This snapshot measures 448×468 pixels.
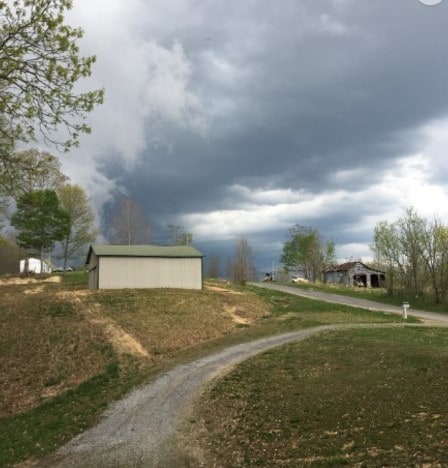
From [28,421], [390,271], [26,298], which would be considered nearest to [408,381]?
[28,421]

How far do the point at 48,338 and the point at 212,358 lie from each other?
8626 millimetres

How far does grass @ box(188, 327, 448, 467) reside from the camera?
906 centimetres

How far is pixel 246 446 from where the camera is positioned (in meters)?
10.8

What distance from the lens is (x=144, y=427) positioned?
12852 mm

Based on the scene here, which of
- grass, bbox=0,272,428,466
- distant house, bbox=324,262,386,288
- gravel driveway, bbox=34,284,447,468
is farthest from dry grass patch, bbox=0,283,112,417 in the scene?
distant house, bbox=324,262,386,288

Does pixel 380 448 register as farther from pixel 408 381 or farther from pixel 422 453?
pixel 408 381

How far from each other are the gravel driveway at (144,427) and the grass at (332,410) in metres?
0.80

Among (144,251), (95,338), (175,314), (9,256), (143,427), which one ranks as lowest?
(143,427)

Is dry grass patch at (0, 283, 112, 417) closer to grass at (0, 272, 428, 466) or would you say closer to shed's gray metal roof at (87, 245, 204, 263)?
grass at (0, 272, 428, 466)

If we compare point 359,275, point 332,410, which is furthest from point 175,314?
point 359,275

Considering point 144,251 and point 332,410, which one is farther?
point 144,251

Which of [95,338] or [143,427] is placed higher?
[95,338]

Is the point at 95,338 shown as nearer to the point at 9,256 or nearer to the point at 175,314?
the point at 175,314

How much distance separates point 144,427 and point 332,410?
4940 mm
